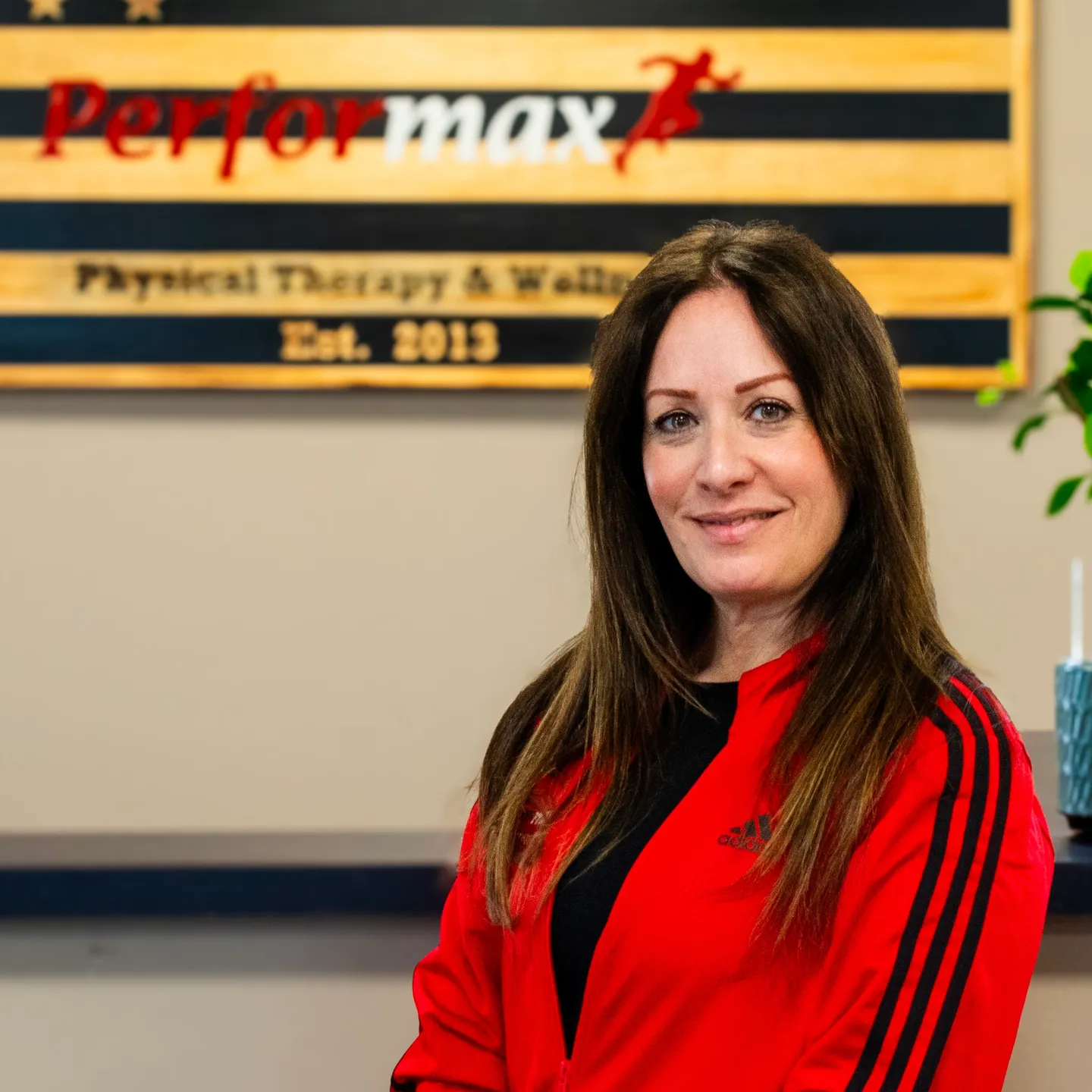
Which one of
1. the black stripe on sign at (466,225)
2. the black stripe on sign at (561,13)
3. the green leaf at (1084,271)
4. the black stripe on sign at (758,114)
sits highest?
the black stripe on sign at (561,13)

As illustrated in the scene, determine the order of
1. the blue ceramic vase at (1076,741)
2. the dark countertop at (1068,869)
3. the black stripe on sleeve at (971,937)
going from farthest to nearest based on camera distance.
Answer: the blue ceramic vase at (1076,741), the dark countertop at (1068,869), the black stripe on sleeve at (971,937)

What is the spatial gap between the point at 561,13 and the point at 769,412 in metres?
1.30

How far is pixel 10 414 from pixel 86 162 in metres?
0.43

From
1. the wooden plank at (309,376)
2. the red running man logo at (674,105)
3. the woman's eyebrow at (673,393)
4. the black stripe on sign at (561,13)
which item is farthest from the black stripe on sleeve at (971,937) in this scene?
the black stripe on sign at (561,13)

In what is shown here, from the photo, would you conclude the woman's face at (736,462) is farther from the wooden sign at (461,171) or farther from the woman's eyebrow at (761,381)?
the wooden sign at (461,171)

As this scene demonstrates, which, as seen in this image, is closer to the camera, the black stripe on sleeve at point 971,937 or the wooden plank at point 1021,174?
the black stripe on sleeve at point 971,937

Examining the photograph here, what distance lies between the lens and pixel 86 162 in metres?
2.09

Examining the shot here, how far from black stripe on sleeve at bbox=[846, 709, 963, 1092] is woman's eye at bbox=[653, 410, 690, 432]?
37cm

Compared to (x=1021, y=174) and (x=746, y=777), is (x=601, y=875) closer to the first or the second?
(x=746, y=777)

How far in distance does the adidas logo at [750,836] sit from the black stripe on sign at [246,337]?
48.7 inches

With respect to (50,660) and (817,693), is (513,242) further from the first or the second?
(817,693)

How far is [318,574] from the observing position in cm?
217

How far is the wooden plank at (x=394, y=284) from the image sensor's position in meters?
2.09

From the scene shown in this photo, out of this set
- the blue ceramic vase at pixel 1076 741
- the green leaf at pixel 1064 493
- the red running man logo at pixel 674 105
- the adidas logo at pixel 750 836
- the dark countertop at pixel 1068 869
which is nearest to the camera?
the adidas logo at pixel 750 836
